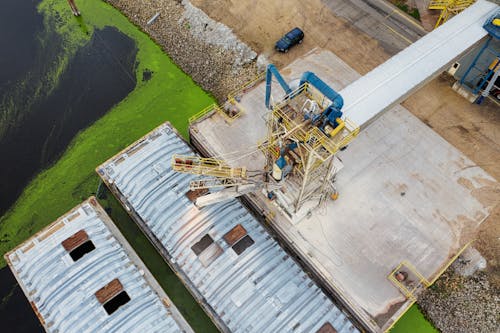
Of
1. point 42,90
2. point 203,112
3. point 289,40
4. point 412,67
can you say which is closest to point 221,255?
point 203,112

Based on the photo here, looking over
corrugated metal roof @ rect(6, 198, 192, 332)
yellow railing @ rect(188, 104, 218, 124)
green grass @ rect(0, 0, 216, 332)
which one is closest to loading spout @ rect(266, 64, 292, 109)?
yellow railing @ rect(188, 104, 218, 124)

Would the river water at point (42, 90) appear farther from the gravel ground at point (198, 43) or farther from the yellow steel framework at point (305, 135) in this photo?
the yellow steel framework at point (305, 135)

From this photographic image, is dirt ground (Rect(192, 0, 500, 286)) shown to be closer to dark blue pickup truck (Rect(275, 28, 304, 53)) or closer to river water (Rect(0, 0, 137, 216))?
dark blue pickup truck (Rect(275, 28, 304, 53))

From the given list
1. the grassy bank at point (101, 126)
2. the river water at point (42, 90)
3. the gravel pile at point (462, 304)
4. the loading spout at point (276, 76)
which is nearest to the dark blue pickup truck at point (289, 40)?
the grassy bank at point (101, 126)

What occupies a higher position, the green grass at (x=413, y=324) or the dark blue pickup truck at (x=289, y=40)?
the dark blue pickup truck at (x=289, y=40)

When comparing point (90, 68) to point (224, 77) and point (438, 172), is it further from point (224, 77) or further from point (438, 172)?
point (438, 172)

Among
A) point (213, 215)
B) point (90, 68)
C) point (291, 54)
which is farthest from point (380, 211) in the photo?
point (90, 68)

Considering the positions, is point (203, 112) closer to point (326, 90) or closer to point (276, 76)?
point (276, 76)
